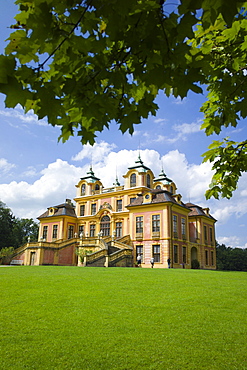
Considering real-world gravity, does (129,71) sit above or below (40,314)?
above

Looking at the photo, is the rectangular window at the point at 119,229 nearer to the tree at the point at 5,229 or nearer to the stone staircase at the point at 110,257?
the stone staircase at the point at 110,257

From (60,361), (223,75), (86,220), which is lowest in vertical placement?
(60,361)

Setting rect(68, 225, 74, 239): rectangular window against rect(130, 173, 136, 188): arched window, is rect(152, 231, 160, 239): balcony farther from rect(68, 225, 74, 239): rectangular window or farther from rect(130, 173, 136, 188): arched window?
rect(68, 225, 74, 239): rectangular window

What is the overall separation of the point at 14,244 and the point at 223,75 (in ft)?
186

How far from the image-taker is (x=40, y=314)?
254 inches

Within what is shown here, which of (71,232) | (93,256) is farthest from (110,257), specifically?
(71,232)

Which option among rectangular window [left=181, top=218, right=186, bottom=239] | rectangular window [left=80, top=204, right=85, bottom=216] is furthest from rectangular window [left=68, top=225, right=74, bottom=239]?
rectangular window [left=181, top=218, right=186, bottom=239]

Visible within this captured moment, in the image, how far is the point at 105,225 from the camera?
38.9m

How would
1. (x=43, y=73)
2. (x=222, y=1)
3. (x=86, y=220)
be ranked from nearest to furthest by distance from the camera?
(x=222, y=1) → (x=43, y=73) → (x=86, y=220)

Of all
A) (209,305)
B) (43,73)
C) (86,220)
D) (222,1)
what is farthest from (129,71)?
(86,220)

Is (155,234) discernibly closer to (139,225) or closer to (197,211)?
(139,225)

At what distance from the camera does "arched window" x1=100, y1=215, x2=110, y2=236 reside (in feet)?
127

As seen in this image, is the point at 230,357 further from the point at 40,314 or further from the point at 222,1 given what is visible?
the point at 222,1

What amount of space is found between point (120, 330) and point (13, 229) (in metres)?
60.0
